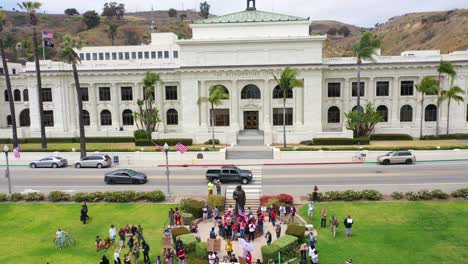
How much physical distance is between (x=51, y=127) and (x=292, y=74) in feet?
134

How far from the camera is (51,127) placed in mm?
66625

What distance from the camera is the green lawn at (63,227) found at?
2386 centimetres

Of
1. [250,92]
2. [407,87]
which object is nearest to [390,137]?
[407,87]

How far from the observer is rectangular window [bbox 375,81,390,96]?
62562 mm

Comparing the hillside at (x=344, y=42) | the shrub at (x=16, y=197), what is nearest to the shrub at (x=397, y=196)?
the shrub at (x=16, y=197)

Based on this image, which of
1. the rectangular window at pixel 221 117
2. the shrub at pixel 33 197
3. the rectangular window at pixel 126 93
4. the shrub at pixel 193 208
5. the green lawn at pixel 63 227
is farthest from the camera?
the rectangular window at pixel 126 93

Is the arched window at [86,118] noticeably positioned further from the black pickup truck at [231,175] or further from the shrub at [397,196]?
the shrub at [397,196]

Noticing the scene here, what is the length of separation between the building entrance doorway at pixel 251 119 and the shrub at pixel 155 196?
32.3 m

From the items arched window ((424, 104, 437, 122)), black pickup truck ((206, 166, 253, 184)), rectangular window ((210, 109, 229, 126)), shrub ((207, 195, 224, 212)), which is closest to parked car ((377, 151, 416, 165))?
black pickup truck ((206, 166, 253, 184))

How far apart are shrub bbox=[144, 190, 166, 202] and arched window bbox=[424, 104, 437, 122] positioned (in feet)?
155

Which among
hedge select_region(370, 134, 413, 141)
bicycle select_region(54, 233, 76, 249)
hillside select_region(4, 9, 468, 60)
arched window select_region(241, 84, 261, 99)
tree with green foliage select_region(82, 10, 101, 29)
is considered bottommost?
bicycle select_region(54, 233, 76, 249)

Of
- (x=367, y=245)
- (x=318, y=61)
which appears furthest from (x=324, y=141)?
(x=367, y=245)

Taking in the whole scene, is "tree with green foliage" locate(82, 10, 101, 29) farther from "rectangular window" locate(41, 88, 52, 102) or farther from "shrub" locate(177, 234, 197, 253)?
"shrub" locate(177, 234, 197, 253)

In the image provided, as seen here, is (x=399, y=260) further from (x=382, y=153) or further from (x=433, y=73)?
(x=433, y=73)
